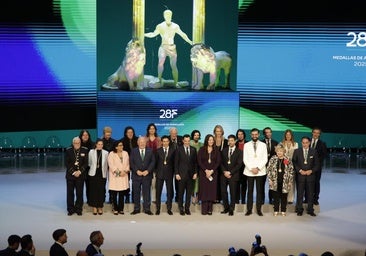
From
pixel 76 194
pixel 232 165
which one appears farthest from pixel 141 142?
pixel 232 165

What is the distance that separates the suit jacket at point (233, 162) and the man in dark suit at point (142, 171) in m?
1.02

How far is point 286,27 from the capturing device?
15969mm

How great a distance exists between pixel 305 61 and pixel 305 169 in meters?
4.95

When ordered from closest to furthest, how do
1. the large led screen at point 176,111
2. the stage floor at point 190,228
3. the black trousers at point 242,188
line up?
the stage floor at point 190,228
the black trousers at point 242,188
the large led screen at point 176,111

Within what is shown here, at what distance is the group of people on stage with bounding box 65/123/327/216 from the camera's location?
37.1ft

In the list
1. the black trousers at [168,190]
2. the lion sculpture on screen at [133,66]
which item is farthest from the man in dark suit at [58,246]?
the lion sculpture on screen at [133,66]

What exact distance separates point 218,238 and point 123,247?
129cm

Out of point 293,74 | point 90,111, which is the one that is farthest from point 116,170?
point 293,74

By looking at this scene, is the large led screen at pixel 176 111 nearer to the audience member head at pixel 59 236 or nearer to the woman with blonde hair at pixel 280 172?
the woman with blonde hair at pixel 280 172

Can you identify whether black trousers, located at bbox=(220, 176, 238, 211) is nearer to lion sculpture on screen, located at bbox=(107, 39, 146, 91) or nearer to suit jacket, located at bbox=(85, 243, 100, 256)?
suit jacket, located at bbox=(85, 243, 100, 256)

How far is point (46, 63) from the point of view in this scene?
615 inches

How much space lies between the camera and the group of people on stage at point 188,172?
11312mm

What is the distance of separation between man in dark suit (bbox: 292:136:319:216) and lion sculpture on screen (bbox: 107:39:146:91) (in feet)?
15.6

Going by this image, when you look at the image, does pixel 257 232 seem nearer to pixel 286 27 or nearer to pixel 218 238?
pixel 218 238
